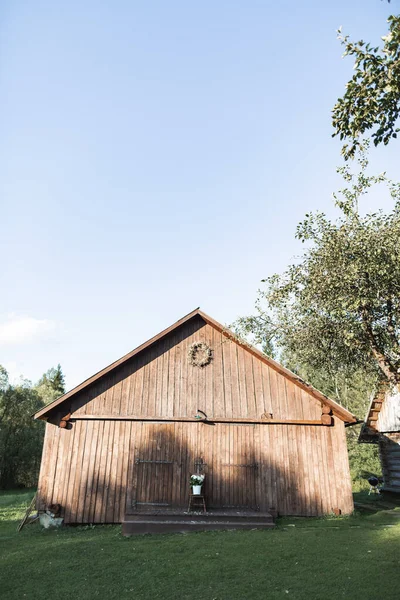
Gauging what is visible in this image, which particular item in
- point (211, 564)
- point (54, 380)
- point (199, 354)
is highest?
point (54, 380)

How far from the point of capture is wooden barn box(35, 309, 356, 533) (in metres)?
13.4

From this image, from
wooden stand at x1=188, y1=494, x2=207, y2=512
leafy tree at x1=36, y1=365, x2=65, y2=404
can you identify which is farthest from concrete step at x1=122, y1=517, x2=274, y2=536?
leafy tree at x1=36, y1=365, x2=65, y2=404

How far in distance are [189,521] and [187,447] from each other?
8.46ft

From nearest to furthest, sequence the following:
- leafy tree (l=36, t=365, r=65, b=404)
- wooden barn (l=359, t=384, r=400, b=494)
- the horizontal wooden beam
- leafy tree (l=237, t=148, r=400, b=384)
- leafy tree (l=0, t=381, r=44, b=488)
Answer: leafy tree (l=237, t=148, r=400, b=384) < the horizontal wooden beam < wooden barn (l=359, t=384, r=400, b=494) < leafy tree (l=0, t=381, r=44, b=488) < leafy tree (l=36, t=365, r=65, b=404)

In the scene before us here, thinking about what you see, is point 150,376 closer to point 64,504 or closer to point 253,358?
point 253,358

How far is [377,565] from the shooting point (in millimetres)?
7660

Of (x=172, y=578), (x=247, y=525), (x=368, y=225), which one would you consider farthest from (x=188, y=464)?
(x=368, y=225)

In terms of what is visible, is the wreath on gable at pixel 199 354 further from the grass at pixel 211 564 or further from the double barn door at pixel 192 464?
the grass at pixel 211 564

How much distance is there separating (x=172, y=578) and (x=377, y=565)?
3.90 metres

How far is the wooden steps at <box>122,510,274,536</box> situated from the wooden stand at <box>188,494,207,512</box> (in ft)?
2.02

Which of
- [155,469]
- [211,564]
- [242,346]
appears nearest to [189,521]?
[155,469]

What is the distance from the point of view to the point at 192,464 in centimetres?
1374

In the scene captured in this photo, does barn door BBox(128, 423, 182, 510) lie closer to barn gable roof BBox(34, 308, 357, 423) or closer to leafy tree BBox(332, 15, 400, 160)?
barn gable roof BBox(34, 308, 357, 423)

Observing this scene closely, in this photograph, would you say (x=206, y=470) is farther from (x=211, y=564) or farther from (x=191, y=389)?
(x=211, y=564)
